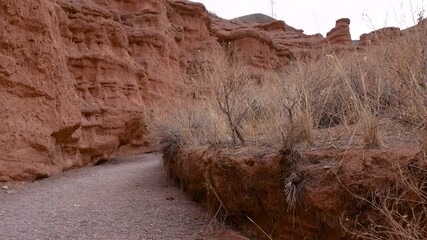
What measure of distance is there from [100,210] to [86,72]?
629 centimetres

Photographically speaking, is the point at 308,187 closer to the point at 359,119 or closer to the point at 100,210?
the point at 359,119

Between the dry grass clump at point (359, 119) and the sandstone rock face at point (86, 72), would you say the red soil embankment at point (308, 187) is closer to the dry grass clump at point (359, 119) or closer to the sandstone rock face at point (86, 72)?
the dry grass clump at point (359, 119)

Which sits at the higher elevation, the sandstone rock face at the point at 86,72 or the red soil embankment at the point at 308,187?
the sandstone rock face at the point at 86,72

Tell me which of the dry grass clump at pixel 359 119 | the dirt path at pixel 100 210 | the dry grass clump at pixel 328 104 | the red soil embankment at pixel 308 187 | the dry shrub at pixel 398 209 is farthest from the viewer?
the dirt path at pixel 100 210

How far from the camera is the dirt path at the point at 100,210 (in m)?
3.94

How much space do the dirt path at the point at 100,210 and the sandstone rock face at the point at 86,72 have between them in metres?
0.97

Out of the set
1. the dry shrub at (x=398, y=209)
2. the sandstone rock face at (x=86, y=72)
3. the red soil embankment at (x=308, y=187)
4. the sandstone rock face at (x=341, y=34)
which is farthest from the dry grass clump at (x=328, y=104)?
the sandstone rock face at (x=341, y=34)

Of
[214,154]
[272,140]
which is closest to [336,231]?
[272,140]

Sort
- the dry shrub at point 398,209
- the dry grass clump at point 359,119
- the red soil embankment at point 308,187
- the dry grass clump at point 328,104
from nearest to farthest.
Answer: the dry shrub at point 398,209 → the dry grass clump at point 359,119 → the red soil embankment at point 308,187 → the dry grass clump at point 328,104

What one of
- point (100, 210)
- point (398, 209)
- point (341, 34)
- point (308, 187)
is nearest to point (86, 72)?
point (100, 210)

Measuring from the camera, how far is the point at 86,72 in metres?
10.2

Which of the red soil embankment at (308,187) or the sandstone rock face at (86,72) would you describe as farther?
the sandstone rock face at (86,72)

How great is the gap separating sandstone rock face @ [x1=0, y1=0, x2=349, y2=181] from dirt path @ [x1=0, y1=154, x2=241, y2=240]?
38.1 inches

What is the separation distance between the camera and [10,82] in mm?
6379
